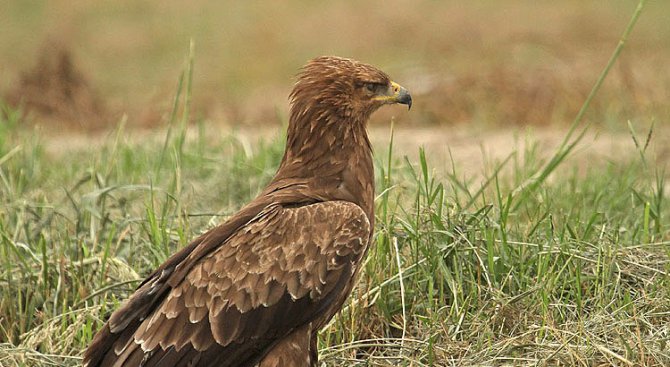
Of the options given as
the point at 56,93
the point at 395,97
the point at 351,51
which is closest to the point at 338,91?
the point at 395,97

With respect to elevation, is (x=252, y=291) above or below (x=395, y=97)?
below

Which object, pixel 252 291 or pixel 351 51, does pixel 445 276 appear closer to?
pixel 252 291

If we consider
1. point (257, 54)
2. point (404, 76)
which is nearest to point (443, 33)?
point (257, 54)

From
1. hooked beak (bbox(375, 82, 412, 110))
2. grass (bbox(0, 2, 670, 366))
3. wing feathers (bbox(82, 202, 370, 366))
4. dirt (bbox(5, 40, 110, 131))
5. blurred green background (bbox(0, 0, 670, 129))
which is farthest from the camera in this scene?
dirt (bbox(5, 40, 110, 131))

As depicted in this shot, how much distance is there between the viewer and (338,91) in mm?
4477

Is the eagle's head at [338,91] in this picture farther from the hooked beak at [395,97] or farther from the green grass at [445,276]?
the green grass at [445,276]

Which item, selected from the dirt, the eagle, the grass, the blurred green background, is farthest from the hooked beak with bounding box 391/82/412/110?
the dirt

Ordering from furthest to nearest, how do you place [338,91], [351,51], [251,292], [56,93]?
[351,51] < [56,93] < [338,91] < [251,292]

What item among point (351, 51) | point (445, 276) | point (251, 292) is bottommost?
point (351, 51)

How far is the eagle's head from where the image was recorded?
14.7 ft

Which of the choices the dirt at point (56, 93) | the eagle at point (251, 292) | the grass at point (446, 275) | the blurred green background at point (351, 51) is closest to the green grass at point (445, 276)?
the grass at point (446, 275)

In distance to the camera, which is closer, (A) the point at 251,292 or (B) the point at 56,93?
(A) the point at 251,292

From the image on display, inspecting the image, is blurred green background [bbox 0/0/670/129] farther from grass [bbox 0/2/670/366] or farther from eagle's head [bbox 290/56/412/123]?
eagle's head [bbox 290/56/412/123]

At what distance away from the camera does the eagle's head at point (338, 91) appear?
176 inches
